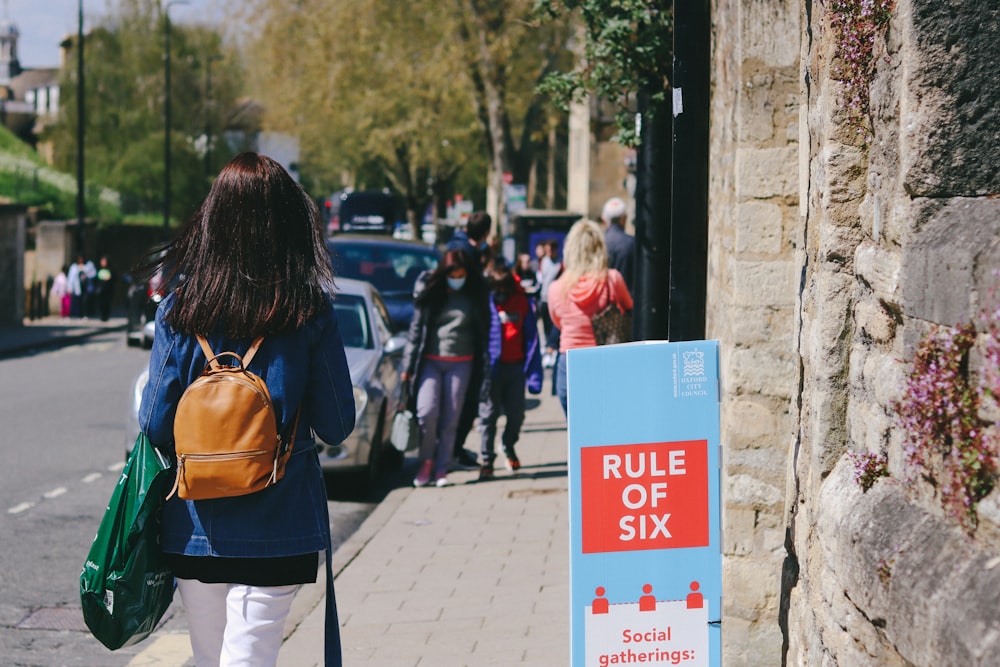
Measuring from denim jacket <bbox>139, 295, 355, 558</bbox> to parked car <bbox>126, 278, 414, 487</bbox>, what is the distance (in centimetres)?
552

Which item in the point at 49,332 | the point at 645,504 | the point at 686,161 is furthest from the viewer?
the point at 49,332

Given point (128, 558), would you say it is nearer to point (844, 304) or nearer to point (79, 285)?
point (844, 304)

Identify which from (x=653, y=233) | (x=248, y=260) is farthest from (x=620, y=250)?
(x=248, y=260)

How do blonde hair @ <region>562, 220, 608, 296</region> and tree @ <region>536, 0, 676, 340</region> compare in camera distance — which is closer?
tree @ <region>536, 0, 676, 340</region>

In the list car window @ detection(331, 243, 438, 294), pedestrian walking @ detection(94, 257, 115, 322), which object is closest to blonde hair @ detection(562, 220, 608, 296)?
car window @ detection(331, 243, 438, 294)

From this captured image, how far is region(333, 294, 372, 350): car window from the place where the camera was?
10828mm

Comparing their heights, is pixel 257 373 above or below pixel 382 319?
above

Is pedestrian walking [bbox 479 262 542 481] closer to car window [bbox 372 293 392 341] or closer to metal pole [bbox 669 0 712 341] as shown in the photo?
car window [bbox 372 293 392 341]

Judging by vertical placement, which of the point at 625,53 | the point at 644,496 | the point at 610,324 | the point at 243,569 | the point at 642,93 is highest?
the point at 625,53

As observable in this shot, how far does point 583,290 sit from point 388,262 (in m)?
7.25

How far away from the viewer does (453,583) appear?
278 inches

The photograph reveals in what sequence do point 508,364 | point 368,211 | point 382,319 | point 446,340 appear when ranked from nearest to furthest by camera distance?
point 446,340 → point 508,364 → point 382,319 → point 368,211

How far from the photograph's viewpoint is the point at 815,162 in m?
4.15

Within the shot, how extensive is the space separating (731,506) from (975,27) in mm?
2548
